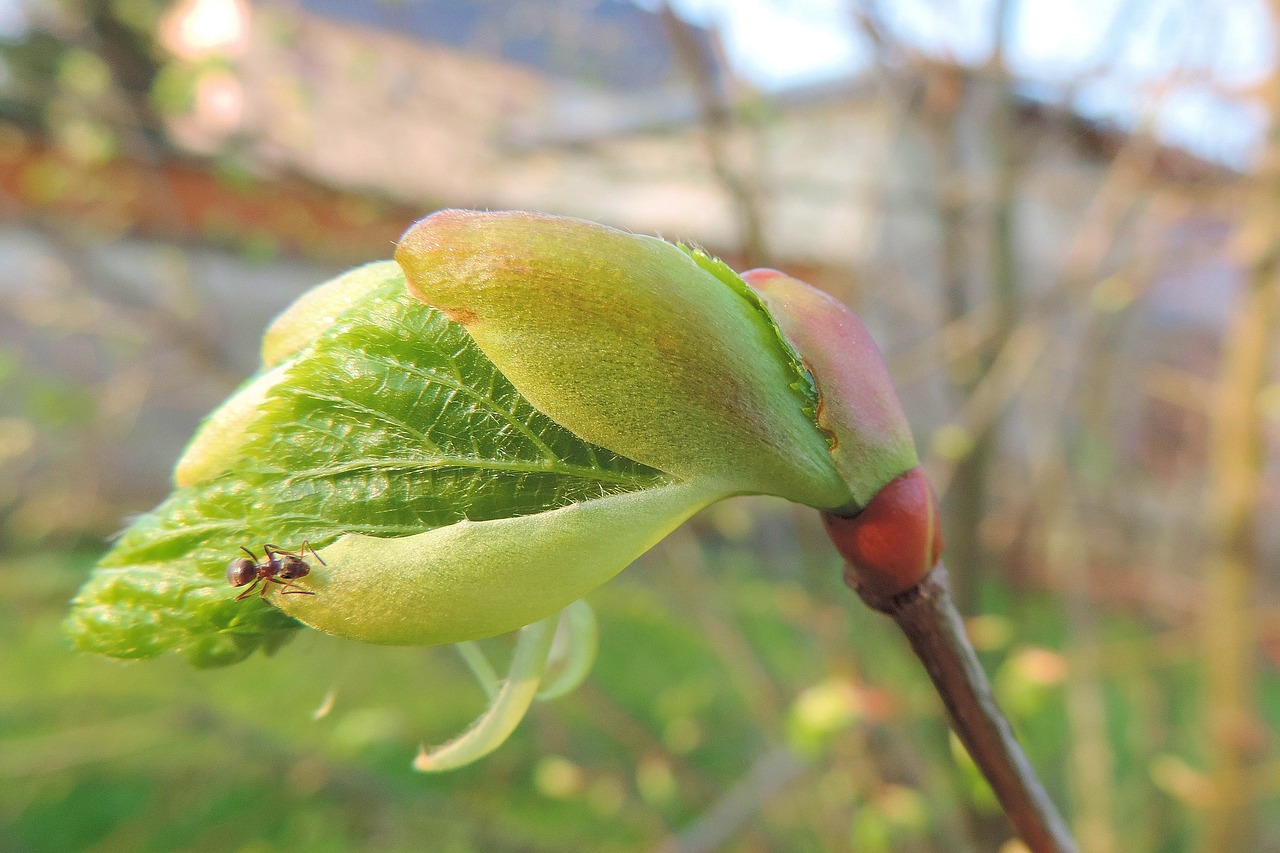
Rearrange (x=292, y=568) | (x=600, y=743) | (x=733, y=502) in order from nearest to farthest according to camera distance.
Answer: (x=292, y=568)
(x=733, y=502)
(x=600, y=743)

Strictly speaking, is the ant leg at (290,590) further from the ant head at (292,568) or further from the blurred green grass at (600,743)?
the blurred green grass at (600,743)

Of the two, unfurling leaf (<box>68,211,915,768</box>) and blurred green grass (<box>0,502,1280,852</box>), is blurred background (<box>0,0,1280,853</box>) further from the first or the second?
unfurling leaf (<box>68,211,915,768</box>)

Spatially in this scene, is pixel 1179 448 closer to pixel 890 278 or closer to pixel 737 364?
pixel 890 278

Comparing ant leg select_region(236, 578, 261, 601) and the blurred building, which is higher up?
ant leg select_region(236, 578, 261, 601)

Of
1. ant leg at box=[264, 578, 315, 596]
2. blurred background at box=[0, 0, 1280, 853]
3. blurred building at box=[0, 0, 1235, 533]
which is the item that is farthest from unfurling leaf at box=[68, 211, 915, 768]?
blurred building at box=[0, 0, 1235, 533]

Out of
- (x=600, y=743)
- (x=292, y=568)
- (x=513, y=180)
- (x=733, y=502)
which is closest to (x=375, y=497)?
(x=292, y=568)

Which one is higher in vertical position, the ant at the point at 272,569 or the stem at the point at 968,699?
the ant at the point at 272,569

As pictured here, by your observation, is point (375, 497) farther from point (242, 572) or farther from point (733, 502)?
point (733, 502)

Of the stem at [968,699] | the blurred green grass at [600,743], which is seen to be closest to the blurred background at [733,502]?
the blurred green grass at [600,743]
